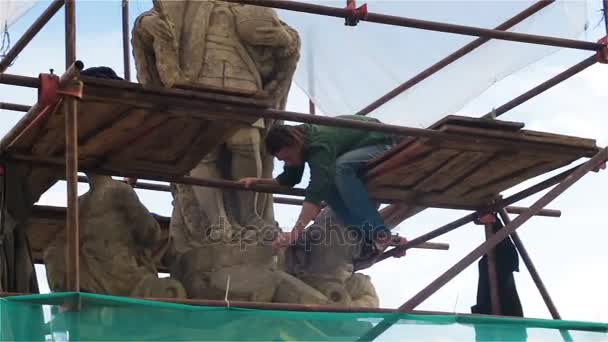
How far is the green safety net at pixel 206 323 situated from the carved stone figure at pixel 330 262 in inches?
94.5

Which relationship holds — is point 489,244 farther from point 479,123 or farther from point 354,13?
point 354,13

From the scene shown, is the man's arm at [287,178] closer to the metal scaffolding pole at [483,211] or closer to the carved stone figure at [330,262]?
the carved stone figure at [330,262]

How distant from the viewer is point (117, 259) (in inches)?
687

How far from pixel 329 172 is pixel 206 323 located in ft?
7.67

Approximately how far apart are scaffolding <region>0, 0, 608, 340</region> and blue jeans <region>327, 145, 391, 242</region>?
35 cm

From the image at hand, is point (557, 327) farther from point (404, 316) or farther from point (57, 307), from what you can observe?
point (57, 307)

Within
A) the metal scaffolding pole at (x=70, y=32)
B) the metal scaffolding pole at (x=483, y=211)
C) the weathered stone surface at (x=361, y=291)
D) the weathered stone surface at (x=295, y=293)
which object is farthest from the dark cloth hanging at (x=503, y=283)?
the metal scaffolding pole at (x=70, y=32)

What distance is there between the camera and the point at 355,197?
17.0 meters

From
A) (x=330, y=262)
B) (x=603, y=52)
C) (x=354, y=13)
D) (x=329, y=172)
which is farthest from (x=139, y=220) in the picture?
(x=603, y=52)

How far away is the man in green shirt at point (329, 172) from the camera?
16844 millimetres

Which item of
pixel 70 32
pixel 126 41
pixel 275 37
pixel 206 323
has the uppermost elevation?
pixel 126 41

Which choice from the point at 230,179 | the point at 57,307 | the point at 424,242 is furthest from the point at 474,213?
the point at 57,307

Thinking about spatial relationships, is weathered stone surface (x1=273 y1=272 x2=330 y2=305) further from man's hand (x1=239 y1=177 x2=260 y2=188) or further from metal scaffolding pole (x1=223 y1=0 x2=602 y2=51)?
metal scaffolding pole (x1=223 y1=0 x2=602 y2=51)

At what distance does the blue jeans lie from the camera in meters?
17.0
